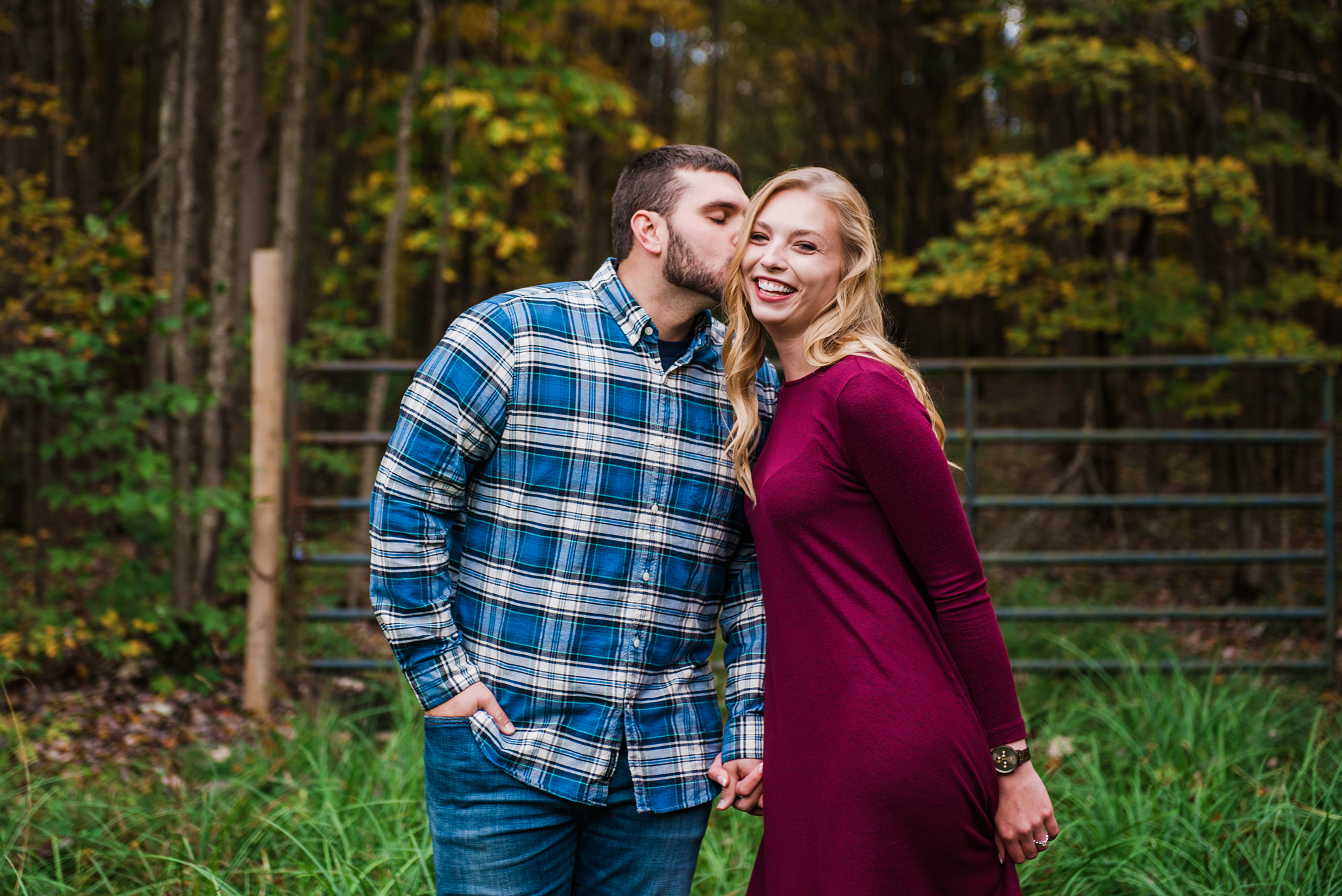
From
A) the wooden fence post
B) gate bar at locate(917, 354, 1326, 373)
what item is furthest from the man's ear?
the wooden fence post

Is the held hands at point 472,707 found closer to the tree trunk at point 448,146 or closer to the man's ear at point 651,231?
the man's ear at point 651,231

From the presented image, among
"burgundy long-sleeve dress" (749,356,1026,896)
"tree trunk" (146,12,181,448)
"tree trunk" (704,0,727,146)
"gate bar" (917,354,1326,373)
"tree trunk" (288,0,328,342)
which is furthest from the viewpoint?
"tree trunk" (704,0,727,146)

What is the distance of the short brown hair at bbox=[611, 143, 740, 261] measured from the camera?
190 centimetres

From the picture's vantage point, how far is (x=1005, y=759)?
159cm

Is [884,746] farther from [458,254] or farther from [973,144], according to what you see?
[973,144]

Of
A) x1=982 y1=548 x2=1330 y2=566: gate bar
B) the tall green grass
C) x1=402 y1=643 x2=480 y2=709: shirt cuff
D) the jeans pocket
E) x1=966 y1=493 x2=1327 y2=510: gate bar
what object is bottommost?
the tall green grass

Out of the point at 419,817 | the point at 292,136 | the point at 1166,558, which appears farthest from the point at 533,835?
the point at 292,136

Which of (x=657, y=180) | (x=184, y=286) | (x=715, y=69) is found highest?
(x=715, y=69)

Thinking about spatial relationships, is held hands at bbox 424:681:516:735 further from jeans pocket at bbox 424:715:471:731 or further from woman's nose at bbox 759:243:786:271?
woman's nose at bbox 759:243:786:271

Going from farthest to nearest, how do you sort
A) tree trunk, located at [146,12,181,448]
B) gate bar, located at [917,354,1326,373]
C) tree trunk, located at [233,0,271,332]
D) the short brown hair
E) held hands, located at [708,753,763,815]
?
1. tree trunk, located at [233,0,271,332]
2. tree trunk, located at [146,12,181,448]
3. gate bar, located at [917,354,1326,373]
4. the short brown hair
5. held hands, located at [708,753,763,815]

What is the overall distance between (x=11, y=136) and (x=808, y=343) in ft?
26.3

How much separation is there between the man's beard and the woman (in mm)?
194

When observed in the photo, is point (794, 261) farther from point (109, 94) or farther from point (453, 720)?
point (109, 94)

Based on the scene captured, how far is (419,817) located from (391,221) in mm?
5438
